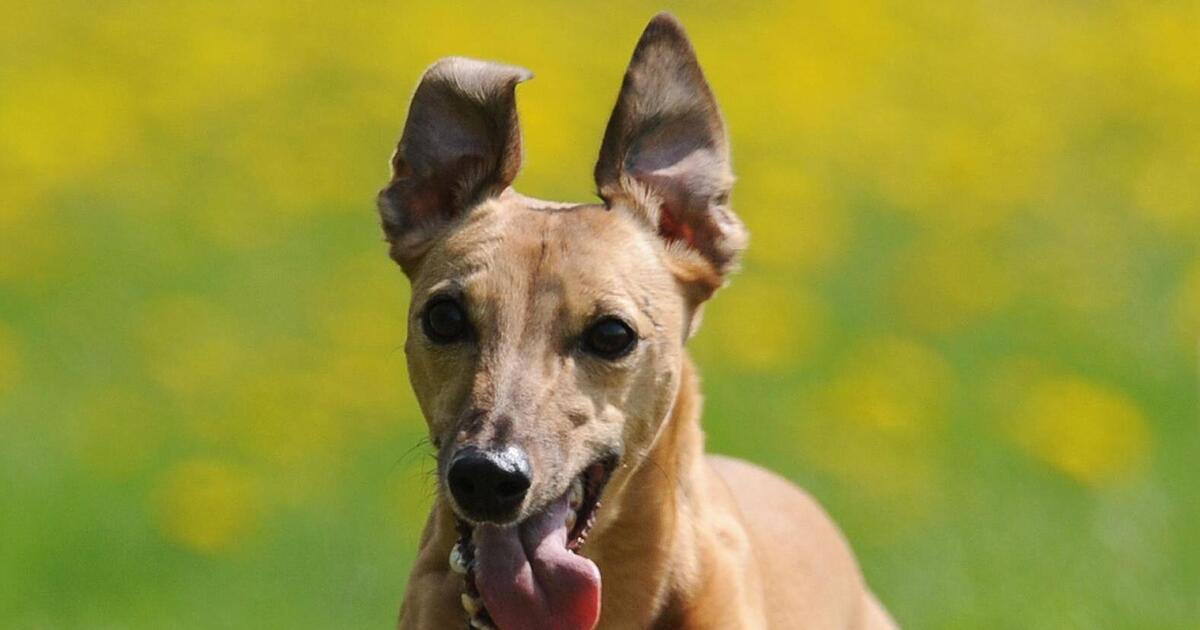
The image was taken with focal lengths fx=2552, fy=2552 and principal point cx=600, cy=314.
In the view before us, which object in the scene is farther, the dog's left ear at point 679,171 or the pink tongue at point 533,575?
the dog's left ear at point 679,171

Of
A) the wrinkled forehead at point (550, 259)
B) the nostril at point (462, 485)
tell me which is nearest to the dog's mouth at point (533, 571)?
the nostril at point (462, 485)

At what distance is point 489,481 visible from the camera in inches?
233

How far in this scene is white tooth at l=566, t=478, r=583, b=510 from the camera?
6348mm

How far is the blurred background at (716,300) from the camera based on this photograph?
10.8 meters

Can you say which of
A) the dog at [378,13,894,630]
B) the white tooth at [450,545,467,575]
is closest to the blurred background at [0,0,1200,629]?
the white tooth at [450,545,467,575]

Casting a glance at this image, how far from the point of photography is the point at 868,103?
16516mm

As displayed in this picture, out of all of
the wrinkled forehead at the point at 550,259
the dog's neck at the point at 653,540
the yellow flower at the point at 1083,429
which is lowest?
the yellow flower at the point at 1083,429

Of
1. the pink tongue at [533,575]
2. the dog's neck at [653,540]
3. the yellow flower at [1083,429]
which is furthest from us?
the yellow flower at [1083,429]

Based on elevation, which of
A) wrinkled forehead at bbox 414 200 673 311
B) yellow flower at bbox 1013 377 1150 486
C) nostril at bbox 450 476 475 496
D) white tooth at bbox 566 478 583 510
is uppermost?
wrinkled forehead at bbox 414 200 673 311

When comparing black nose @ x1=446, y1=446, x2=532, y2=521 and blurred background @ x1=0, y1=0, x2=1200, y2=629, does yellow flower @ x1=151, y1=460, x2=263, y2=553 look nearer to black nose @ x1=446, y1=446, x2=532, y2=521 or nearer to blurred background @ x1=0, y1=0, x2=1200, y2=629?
blurred background @ x1=0, y1=0, x2=1200, y2=629

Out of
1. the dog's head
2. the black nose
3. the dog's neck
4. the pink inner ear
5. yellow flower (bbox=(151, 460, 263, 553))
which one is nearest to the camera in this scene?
the black nose

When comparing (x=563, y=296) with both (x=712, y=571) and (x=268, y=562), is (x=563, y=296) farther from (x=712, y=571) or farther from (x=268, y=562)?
(x=268, y=562)

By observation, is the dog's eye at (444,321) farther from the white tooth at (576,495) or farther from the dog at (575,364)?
the white tooth at (576,495)

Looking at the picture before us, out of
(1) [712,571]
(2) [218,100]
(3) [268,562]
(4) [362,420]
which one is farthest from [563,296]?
(2) [218,100]
